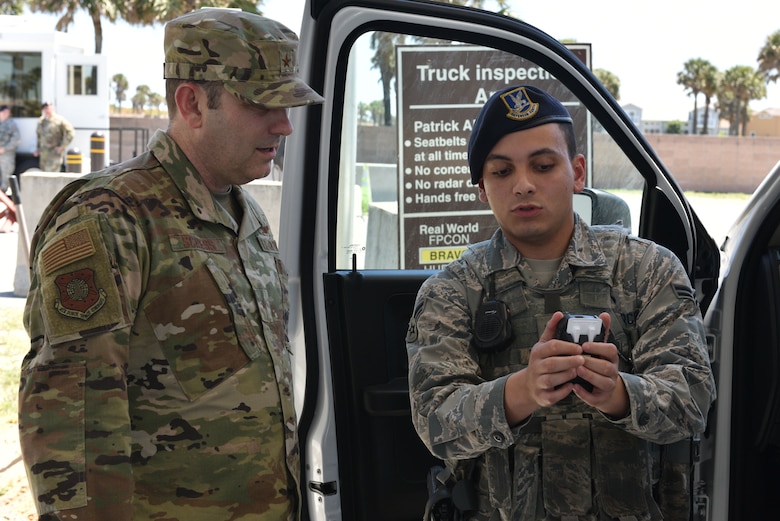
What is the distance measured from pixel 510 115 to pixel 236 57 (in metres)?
0.55

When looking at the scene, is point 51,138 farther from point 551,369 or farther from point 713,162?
point 713,162

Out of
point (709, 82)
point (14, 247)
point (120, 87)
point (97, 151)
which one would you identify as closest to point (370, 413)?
point (14, 247)

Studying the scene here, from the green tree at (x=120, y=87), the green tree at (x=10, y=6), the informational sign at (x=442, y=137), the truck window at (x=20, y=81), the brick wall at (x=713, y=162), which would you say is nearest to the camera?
the informational sign at (x=442, y=137)

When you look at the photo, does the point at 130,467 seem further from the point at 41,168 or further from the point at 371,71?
the point at 41,168

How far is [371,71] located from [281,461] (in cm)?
132

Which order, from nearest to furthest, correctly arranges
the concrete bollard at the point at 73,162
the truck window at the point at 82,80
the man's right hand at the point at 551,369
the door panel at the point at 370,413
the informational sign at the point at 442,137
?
the man's right hand at the point at 551,369 → the door panel at the point at 370,413 → the informational sign at the point at 442,137 → the concrete bollard at the point at 73,162 → the truck window at the point at 82,80

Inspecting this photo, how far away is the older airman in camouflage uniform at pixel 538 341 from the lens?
163 cm

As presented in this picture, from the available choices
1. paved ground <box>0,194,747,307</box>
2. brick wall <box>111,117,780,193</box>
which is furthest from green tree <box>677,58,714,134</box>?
paved ground <box>0,194,747,307</box>

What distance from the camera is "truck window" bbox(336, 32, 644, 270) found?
8.64 ft

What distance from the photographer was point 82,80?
776 inches

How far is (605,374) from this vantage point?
148 cm

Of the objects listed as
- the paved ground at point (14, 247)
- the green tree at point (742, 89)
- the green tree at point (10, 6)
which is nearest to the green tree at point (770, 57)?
the green tree at point (742, 89)

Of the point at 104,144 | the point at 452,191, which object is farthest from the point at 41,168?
the point at 452,191

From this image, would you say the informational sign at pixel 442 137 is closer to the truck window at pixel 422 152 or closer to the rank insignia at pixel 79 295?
the truck window at pixel 422 152
